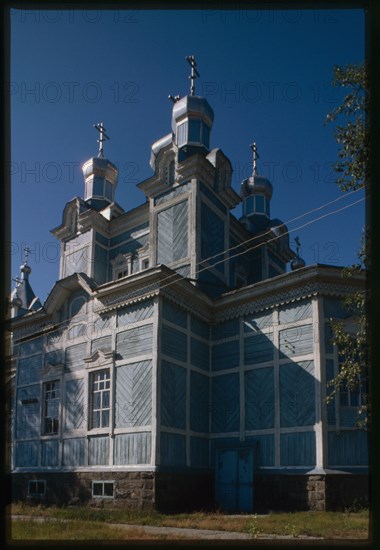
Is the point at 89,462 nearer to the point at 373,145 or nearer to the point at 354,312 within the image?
the point at 354,312

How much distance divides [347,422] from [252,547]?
44.4ft

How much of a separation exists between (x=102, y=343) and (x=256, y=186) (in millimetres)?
14981

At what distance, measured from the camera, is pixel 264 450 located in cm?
1669

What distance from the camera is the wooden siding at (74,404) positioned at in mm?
18359

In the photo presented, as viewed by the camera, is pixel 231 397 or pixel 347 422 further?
pixel 231 397

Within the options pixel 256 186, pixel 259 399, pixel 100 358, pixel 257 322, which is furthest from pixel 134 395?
pixel 256 186

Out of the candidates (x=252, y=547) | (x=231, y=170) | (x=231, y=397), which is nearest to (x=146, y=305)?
(x=231, y=397)

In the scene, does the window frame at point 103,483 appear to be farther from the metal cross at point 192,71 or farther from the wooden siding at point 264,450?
the metal cross at point 192,71

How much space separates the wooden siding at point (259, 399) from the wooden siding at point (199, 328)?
6.77ft

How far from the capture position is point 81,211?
25016mm

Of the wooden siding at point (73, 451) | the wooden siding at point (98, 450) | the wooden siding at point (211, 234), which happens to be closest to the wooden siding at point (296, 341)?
the wooden siding at point (211, 234)

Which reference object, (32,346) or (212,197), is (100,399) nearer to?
Result: (32,346)

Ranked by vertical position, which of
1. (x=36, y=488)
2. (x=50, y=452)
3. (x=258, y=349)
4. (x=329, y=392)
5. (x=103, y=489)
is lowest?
(x=36, y=488)

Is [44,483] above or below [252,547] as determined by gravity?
below
